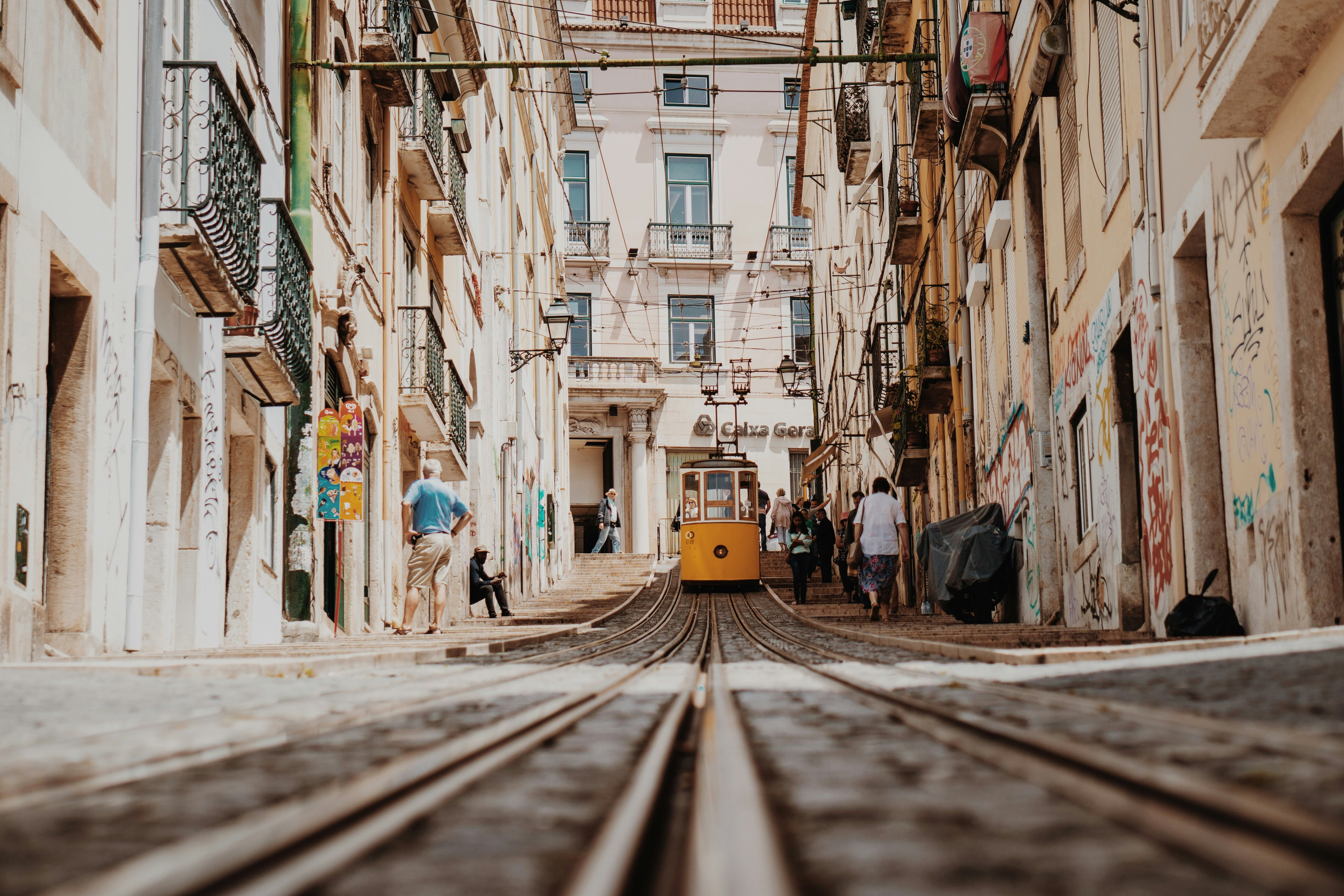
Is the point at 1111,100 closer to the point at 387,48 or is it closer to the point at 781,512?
the point at 387,48

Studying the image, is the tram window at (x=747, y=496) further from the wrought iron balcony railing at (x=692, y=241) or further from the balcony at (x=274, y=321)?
the balcony at (x=274, y=321)

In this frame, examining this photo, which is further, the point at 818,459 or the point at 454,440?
the point at 818,459

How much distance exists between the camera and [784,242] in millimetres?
44375

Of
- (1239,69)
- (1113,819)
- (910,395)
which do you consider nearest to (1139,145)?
(1239,69)

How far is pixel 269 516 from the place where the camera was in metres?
12.2

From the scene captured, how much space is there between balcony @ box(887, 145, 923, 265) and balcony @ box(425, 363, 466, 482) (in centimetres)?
648

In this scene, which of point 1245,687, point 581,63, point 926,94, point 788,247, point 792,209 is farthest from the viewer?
point 792,209

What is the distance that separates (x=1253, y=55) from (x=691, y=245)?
Result: 37439 mm

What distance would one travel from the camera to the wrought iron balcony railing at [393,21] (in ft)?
51.0

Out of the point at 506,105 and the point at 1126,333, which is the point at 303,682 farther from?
the point at 506,105

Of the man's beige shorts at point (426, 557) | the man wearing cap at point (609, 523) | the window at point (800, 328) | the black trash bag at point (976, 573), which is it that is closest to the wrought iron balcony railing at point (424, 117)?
the man's beige shorts at point (426, 557)

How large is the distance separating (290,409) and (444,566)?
1.85m

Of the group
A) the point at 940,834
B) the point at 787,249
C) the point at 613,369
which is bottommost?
the point at 940,834

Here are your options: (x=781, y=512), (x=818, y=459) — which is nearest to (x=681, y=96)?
(x=818, y=459)
